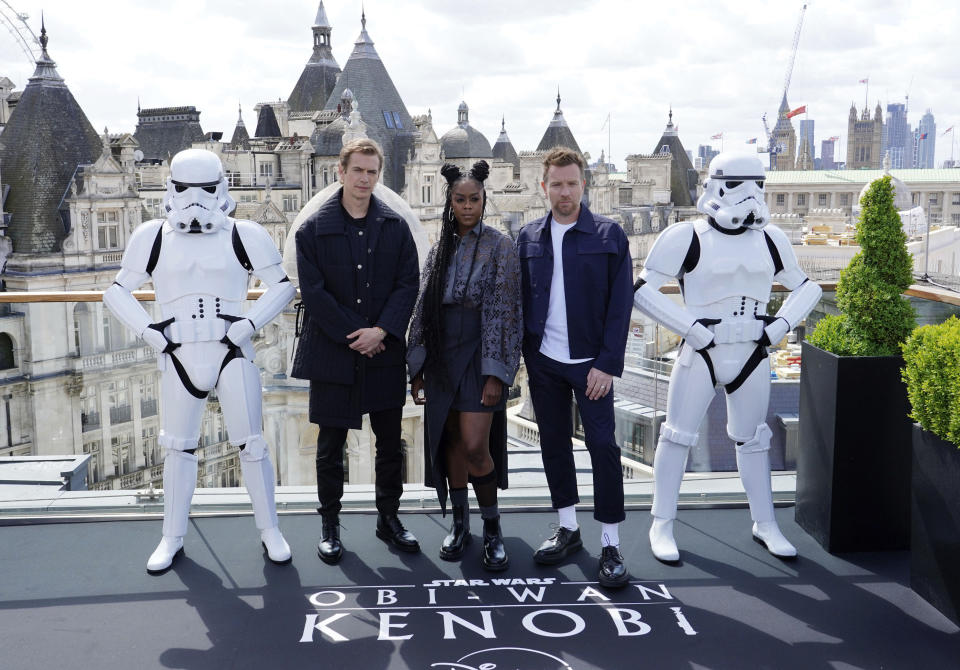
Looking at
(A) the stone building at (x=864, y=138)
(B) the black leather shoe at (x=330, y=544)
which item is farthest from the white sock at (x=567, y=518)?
(A) the stone building at (x=864, y=138)

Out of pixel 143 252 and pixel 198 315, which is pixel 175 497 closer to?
pixel 198 315

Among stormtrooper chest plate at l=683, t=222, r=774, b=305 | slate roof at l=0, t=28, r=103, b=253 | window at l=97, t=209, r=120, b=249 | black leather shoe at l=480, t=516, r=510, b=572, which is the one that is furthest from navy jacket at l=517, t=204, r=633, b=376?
window at l=97, t=209, r=120, b=249

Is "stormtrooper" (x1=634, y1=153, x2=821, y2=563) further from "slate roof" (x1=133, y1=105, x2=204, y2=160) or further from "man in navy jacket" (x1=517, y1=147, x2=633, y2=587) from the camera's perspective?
"slate roof" (x1=133, y1=105, x2=204, y2=160)

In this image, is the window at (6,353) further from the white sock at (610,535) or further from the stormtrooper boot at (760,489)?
the stormtrooper boot at (760,489)

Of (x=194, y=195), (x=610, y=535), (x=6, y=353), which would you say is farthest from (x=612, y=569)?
(x=6, y=353)

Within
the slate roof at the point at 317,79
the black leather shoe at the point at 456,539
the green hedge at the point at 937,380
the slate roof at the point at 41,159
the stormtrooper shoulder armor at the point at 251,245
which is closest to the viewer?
the green hedge at the point at 937,380

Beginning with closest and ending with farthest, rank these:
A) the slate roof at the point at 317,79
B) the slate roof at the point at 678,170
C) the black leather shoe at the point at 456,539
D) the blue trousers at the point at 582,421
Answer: the blue trousers at the point at 582,421
the black leather shoe at the point at 456,539
the slate roof at the point at 317,79
the slate roof at the point at 678,170

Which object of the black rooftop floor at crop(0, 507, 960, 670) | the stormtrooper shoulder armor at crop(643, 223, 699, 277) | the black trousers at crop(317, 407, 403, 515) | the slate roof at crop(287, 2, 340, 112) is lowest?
the black rooftop floor at crop(0, 507, 960, 670)

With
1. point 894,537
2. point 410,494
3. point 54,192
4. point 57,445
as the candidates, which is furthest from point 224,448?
point 54,192

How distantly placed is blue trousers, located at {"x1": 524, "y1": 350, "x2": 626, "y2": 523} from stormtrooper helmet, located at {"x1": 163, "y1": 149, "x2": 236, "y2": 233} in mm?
1459

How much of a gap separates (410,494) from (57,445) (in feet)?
9.47

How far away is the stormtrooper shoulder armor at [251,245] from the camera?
412 centimetres

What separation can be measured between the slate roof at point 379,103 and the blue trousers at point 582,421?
1558 inches

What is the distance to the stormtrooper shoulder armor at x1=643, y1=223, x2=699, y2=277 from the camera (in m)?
4.15
